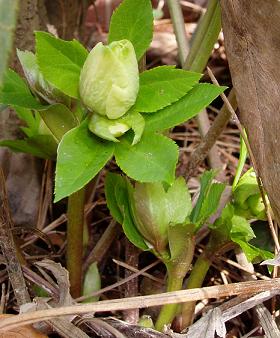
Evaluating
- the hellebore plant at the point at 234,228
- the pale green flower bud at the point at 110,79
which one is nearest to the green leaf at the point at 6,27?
the pale green flower bud at the point at 110,79

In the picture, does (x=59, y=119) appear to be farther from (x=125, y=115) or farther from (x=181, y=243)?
(x=181, y=243)

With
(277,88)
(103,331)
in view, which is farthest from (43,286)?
(277,88)

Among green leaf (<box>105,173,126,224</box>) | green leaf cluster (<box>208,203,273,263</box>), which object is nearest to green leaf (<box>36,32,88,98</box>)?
green leaf (<box>105,173,126,224</box>)

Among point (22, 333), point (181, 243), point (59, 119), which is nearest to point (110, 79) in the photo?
point (59, 119)

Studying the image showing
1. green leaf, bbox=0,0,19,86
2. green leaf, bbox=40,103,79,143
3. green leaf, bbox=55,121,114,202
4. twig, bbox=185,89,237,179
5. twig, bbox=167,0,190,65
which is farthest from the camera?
twig, bbox=167,0,190,65

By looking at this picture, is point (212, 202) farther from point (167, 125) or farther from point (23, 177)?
point (23, 177)

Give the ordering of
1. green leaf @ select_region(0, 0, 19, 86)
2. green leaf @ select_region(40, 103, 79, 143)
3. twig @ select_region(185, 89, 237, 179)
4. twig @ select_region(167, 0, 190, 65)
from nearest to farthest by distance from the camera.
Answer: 1. green leaf @ select_region(0, 0, 19, 86)
2. green leaf @ select_region(40, 103, 79, 143)
3. twig @ select_region(185, 89, 237, 179)
4. twig @ select_region(167, 0, 190, 65)

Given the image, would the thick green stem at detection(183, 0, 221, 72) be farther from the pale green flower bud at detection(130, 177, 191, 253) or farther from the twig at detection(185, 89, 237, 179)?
the pale green flower bud at detection(130, 177, 191, 253)
